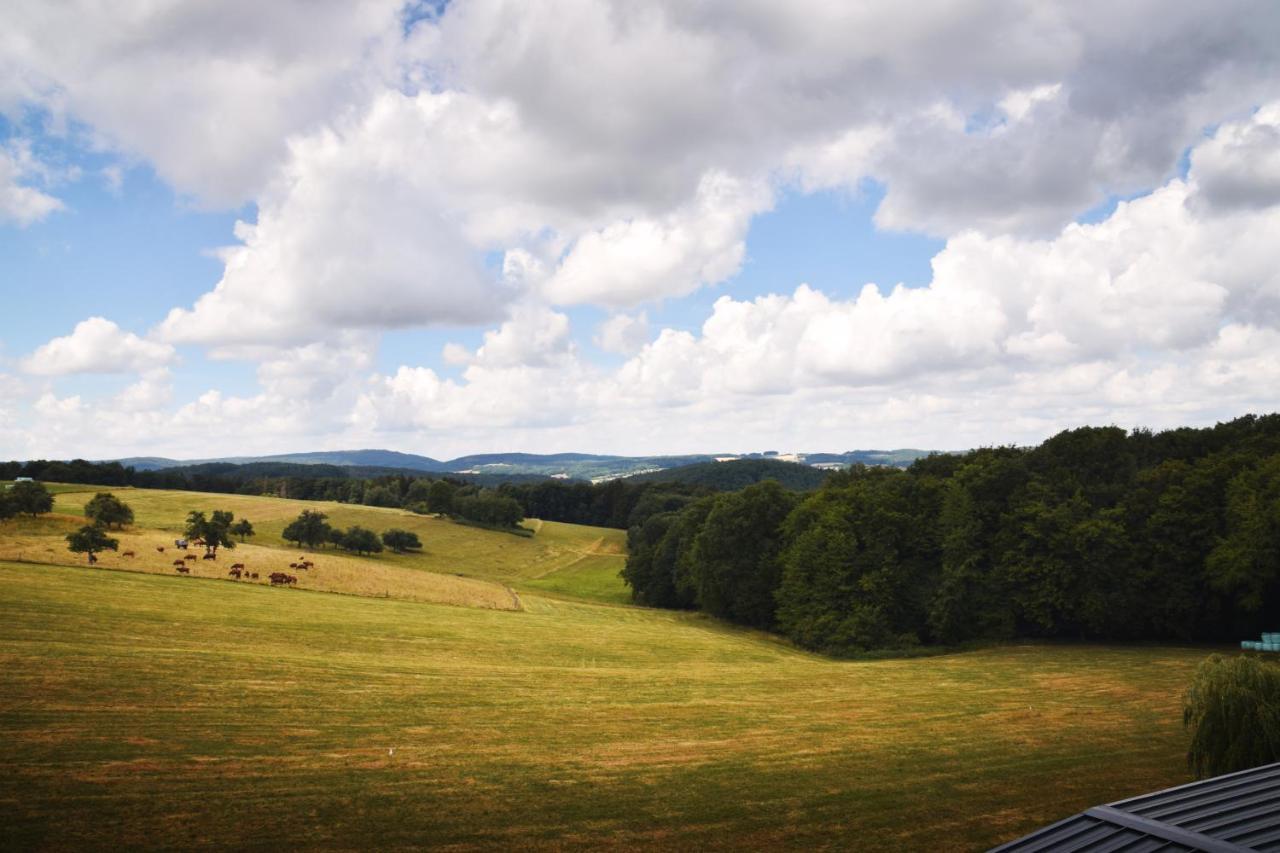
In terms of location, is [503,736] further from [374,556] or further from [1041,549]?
[374,556]

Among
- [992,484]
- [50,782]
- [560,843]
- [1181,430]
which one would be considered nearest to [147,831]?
[50,782]

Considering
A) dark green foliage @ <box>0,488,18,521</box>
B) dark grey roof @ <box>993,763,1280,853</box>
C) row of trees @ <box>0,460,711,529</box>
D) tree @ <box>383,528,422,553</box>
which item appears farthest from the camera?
row of trees @ <box>0,460,711,529</box>

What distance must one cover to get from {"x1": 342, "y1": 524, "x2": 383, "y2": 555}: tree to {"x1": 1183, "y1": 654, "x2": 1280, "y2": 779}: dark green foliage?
85.6 meters

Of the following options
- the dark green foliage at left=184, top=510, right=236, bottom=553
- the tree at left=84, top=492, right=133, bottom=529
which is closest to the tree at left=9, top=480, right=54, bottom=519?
the tree at left=84, top=492, right=133, bottom=529

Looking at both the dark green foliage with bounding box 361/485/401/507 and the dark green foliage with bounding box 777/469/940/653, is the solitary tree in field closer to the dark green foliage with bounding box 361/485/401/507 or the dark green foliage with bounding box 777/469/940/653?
the dark green foliage with bounding box 361/485/401/507

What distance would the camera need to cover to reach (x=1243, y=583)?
4659 centimetres

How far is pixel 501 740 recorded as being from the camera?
79.3ft

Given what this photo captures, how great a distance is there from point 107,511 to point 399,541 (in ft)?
114

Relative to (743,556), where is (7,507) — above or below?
above

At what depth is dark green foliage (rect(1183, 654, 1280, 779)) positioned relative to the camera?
1889 cm

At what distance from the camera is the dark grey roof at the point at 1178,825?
32.1 feet

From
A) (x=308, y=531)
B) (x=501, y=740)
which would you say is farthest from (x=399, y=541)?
(x=501, y=740)

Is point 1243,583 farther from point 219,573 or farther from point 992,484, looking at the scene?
point 219,573

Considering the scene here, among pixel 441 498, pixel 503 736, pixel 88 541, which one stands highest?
pixel 441 498
